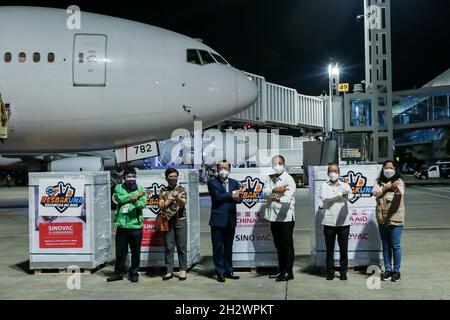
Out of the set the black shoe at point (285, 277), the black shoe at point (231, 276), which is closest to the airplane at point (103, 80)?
the black shoe at point (231, 276)

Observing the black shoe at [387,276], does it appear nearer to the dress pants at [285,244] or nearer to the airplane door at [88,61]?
the dress pants at [285,244]

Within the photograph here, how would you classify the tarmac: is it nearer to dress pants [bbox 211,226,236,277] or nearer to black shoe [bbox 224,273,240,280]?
black shoe [bbox 224,273,240,280]

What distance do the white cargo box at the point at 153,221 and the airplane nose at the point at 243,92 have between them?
4.96 meters

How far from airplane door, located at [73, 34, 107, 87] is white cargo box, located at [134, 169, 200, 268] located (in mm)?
4914

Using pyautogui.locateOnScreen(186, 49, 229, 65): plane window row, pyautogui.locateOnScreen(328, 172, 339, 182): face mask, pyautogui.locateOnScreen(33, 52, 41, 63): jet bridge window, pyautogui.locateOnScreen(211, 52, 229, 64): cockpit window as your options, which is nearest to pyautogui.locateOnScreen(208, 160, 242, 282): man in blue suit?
pyautogui.locateOnScreen(328, 172, 339, 182): face mask

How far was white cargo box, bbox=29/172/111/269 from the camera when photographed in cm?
827

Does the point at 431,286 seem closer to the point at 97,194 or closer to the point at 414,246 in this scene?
the point at 414,246

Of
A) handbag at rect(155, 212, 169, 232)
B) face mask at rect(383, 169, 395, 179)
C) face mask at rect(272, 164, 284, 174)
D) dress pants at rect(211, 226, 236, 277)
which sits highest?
face mask at rect(272, 164, 284, 174)

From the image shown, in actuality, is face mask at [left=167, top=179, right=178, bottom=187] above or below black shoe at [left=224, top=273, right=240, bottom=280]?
above

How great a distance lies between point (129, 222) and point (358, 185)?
3502mm

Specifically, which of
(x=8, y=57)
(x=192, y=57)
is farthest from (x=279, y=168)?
(x=8, y=57)

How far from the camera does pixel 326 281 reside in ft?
24.4

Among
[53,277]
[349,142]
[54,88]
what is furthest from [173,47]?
[349,142]

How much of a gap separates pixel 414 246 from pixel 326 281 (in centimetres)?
358
